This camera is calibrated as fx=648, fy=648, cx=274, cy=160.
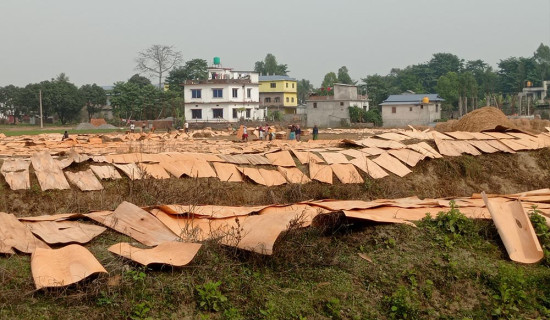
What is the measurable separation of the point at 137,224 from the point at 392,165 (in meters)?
8.45

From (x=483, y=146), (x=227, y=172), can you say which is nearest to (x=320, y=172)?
(x=227, y=172)

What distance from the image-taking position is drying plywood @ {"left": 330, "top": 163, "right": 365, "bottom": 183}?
13703mm

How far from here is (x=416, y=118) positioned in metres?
46.9

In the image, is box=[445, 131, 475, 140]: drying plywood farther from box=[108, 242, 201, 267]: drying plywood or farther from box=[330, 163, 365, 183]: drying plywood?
box=[108, 242, 201, 267]: drying plywood

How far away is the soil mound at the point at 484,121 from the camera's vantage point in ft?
62.0

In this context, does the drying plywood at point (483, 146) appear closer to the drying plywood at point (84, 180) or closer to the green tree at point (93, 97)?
the drying plywood at point (84, 180)

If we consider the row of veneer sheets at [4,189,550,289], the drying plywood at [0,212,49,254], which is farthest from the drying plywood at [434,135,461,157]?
the drying plywood at [0,212,49,254]

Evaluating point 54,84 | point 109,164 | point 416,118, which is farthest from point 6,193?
point 54,84

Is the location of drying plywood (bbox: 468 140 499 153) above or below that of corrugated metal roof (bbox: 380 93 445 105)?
below

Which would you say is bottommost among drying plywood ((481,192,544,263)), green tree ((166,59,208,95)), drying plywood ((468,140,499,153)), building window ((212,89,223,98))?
drying plywood ((481,192,544,263))

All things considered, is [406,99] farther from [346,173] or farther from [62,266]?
[62,266]

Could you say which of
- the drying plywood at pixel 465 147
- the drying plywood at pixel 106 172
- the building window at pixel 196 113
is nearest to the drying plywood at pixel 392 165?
the drying plywood at pixel 465 147

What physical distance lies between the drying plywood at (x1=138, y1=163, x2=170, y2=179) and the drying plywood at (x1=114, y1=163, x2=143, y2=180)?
86 mm

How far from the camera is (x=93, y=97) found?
61.1 meters
